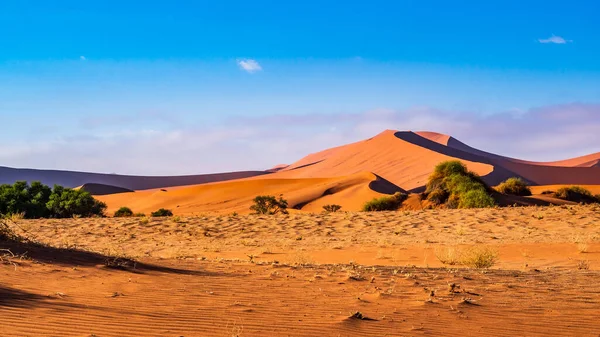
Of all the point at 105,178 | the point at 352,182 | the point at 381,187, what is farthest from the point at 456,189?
the point at 105,178

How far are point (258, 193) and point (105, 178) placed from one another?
251 ft

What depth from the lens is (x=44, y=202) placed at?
33844 mm

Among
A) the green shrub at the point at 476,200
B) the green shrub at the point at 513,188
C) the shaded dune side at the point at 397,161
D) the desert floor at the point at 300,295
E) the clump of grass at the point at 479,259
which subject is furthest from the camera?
the shaded dune side at the point at 397,161

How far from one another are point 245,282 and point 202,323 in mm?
3169

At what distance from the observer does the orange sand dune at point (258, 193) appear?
44.5m

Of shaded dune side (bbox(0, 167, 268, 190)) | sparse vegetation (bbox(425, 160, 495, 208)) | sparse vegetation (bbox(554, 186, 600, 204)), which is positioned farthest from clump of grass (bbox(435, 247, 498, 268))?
shaded dune side (bbox(0, 167, 268, 190))

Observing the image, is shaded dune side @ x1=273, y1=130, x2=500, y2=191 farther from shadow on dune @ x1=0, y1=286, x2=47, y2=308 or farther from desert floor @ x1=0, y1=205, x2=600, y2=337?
shadow on dune @ x1=0, y1=286, x2=47, y2=308

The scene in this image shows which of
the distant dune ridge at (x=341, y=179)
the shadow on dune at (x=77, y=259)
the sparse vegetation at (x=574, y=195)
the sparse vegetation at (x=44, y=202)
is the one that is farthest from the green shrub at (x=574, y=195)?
the shadow on dune at (x=77, y=259)

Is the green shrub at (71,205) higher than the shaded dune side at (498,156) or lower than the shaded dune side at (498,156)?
lower

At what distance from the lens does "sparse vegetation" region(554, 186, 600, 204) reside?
38.7m

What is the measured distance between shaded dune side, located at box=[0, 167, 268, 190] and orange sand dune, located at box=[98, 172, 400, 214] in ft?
177

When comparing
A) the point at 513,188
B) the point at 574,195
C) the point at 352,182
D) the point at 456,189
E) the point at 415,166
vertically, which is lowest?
the point at 574,195

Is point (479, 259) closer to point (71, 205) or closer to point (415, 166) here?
point (71, 205)

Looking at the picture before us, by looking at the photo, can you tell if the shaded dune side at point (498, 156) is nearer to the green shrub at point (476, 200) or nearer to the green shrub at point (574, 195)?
the green shrub at point (574, 195)
